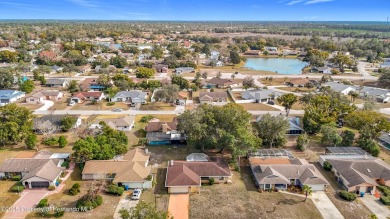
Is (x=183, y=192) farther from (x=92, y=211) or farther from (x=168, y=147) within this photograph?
(x=168, y=147)

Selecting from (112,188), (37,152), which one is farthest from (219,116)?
(37,152)

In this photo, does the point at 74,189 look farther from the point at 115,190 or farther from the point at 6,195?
the point at 6,195

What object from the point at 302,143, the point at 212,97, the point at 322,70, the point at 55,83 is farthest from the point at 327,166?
the point at 322,70

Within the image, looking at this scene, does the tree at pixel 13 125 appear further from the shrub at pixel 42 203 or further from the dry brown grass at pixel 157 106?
the dry brown grass at pixel 157 106

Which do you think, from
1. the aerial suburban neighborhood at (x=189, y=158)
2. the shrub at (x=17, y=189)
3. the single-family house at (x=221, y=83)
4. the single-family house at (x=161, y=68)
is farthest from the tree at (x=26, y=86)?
the shrub at (x=17, y=189)

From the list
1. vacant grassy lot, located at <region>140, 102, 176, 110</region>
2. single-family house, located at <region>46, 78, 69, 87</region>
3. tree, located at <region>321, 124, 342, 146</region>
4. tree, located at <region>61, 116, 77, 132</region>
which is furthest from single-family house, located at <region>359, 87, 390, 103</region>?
single-family house, located at <region>46, 78, 69, 87</region>

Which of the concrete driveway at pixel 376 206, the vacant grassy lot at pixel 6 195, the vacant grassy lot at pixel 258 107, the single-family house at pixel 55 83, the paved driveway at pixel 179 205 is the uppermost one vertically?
the single-family house at pixel 55 83

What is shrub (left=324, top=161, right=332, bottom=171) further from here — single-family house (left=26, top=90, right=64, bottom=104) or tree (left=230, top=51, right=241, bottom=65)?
tree (left=230, top=51, right=241, bottom=65)

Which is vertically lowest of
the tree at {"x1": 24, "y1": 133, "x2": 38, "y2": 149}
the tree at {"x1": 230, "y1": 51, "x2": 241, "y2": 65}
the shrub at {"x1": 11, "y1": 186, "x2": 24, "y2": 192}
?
the shrub at {"x1": 11, "y1": 186, "x2": 24, "y2": 192}
